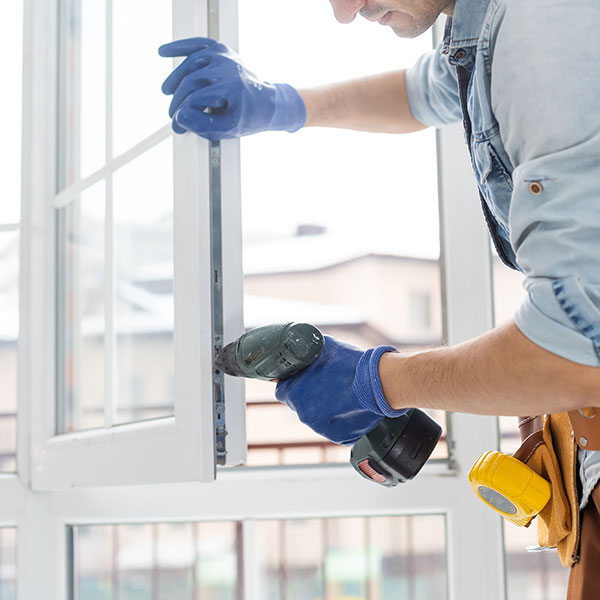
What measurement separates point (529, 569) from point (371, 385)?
1935 millimetres

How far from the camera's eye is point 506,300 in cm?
161

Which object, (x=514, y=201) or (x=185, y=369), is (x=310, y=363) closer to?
(x=185, y=369)

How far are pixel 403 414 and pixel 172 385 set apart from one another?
36 cm

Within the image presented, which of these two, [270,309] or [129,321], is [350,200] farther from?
[129,321]

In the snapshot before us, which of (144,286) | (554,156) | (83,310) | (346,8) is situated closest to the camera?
(554,156)

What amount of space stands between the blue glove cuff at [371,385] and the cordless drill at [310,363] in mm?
69

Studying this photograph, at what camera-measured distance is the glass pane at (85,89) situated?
4.46ft

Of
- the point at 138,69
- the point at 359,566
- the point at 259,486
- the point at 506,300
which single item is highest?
the point at 138,69

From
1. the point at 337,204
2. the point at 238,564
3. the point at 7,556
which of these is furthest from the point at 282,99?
the point at 7,556

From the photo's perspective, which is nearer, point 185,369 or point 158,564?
point 185,369

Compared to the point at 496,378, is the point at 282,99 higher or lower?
higher

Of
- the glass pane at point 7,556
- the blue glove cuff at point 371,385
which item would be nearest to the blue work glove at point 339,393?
the blue glove cuff at point 371,385

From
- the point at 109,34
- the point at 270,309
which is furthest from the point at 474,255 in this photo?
the point at 270,309

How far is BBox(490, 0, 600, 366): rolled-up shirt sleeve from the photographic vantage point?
70 cm
